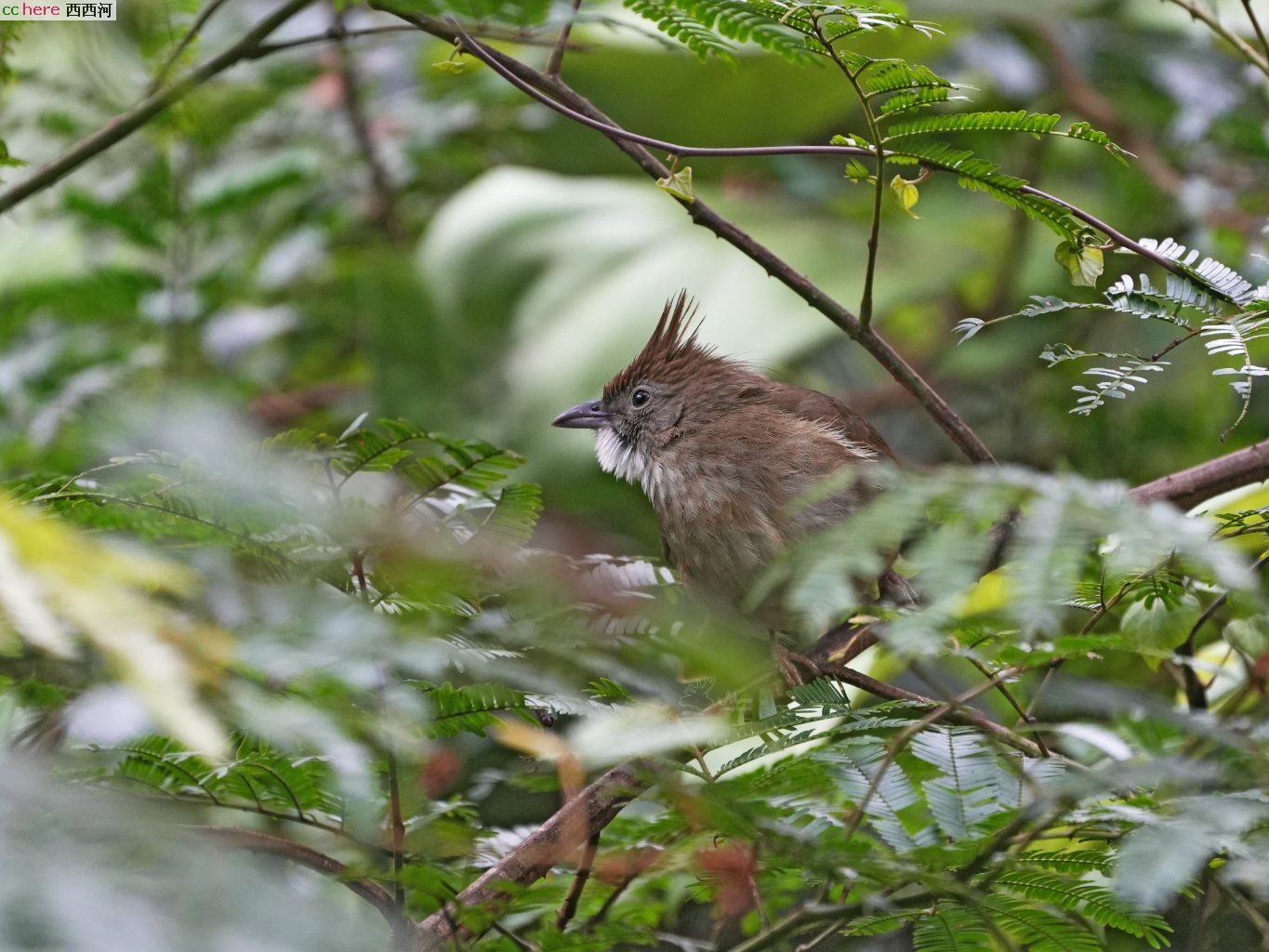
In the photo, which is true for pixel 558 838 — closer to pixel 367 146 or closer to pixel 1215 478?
pixel 1215 478

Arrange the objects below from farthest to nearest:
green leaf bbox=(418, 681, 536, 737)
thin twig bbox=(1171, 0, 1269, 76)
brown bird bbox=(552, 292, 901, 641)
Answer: brown bird bbox=(552, 292, 901, 641), thin twig bbox=(1171, 0, 1269, 76), green leaf bbox=(418, 681, 536, 737)

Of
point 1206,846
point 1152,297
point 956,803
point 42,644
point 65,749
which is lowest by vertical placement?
point 65,749

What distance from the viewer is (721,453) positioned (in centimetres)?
360

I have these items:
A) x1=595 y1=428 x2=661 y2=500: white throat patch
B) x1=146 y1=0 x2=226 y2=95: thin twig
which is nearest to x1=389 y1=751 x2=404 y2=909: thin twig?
x1=146 y1=0 x2=226 y2=95: thin twig

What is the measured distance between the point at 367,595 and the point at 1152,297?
4.66 feet

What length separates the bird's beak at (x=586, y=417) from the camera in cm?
415

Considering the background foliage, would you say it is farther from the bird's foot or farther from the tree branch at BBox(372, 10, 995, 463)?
the bird's foot

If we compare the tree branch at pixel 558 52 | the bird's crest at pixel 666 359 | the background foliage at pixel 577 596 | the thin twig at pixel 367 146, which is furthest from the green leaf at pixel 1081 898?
the thin twig at pixel 367 146

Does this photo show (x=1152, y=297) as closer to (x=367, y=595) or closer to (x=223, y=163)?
(x=367, y=595)

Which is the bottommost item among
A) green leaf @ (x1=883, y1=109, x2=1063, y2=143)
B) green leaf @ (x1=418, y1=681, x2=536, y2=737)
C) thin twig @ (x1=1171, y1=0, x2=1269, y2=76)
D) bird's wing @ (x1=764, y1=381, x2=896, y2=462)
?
green leaf @ (x1=418, y1=681, x2=536, y2=737)

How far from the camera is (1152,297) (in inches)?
85.1

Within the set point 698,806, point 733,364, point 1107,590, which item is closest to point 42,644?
A: point 698,806

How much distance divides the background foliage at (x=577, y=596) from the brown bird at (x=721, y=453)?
0.23m

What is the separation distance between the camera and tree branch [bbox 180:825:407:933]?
173 centimetres
